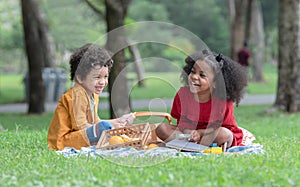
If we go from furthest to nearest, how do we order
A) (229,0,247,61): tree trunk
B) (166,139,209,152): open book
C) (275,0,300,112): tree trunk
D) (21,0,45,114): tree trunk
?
1. (229,0,247,61): tree trunk
2. (21,0,45,114): tree trunk
3. (275,0,300,112): tree trunk
4. (166,139,209,152): open book

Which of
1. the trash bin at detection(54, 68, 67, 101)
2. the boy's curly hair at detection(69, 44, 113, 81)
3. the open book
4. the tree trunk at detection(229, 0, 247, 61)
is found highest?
the boy's curly hair at detection(69, 44, 113, 81)

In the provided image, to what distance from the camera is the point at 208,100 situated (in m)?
6.34

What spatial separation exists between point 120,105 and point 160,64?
1658 mm

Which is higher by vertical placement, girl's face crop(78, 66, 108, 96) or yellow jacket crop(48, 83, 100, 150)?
girl's face crop(78, 66, 108, 96)

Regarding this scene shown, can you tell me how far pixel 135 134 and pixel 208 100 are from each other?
772mm

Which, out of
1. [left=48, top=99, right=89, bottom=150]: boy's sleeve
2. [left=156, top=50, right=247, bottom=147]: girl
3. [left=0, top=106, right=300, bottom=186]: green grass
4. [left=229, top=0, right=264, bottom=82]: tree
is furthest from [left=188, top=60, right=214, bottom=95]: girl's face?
[left=229, top=0, right=264, bottom=82]: tree

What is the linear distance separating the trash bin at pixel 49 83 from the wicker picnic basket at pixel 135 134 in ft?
41.9

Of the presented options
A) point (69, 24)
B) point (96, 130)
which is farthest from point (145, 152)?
point (69, 24)

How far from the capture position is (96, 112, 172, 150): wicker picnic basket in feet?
20.2

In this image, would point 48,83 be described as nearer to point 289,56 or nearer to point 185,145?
point 289,56

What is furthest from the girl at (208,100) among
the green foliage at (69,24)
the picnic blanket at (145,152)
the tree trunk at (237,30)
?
the green foliage at (69,24)

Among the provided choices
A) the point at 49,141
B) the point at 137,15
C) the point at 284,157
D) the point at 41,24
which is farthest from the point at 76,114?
the point at 137,15

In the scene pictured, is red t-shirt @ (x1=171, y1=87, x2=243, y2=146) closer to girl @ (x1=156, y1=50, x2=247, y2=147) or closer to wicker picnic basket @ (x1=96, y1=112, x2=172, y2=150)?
girl @ (x1=156, y1=50, x2=247, y2=147)

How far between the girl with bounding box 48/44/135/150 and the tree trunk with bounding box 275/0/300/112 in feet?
21.3
